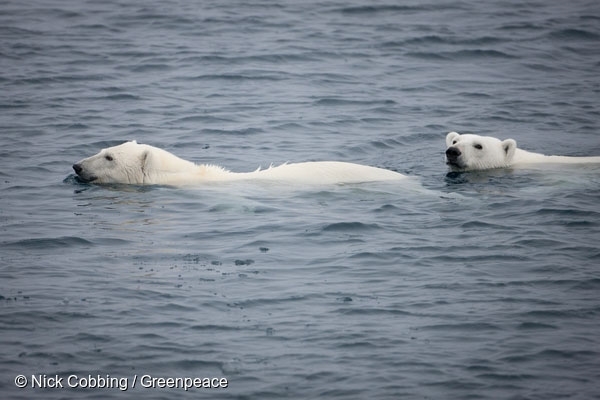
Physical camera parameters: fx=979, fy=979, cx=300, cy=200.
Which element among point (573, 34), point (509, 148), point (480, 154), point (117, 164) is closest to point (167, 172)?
point (117, 164)

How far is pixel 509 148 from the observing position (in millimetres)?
12891

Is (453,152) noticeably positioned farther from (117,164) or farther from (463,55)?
(463,55)

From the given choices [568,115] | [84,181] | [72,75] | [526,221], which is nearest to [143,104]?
[72,75]

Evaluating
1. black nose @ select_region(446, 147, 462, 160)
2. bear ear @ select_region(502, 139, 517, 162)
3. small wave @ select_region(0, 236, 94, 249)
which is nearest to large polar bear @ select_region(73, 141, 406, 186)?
black nose @ select_region(446, 147, 462, 160)

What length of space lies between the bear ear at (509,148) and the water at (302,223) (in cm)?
37

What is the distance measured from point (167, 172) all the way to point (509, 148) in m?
4.48

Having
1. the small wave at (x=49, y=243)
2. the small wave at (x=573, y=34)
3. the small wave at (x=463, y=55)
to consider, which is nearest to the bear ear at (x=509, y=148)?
the small wave at (x=49, y=243)

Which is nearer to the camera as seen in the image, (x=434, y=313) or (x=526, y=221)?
(x=434, y=313)

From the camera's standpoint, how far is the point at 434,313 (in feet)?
25.9

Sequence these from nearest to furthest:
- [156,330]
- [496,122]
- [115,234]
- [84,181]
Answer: [156,330], [115,234], [84,181], [496,122]

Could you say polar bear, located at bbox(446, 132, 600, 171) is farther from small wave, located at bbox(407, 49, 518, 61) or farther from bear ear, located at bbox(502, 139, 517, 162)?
small wave, located at bbox(407, 49, 518, 61)

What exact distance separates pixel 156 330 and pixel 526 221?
4.71 metres

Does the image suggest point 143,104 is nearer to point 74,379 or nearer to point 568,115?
point 568,115

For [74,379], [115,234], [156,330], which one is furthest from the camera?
[115,234]
